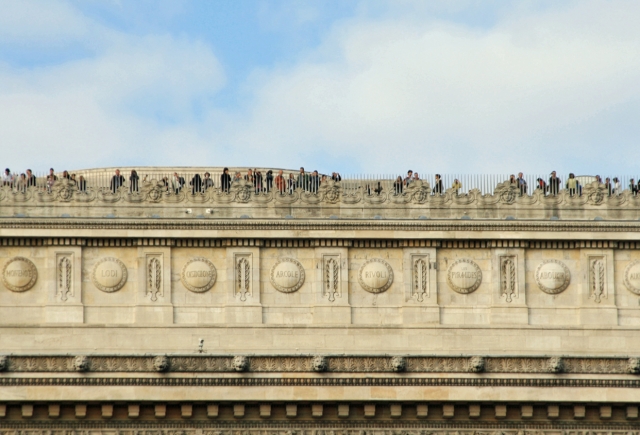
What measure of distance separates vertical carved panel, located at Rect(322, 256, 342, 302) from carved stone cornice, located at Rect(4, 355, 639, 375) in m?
5.74

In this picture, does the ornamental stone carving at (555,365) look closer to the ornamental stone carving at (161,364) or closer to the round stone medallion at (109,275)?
the ornamental stone carving at (161,364)

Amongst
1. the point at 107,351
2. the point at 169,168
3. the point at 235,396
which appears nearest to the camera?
the point at 235,396

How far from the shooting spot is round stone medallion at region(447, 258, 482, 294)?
6975 centimetres

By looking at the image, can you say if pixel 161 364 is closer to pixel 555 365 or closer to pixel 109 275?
pixel 109 275

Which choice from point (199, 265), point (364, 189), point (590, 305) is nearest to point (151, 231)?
point (199, 265)

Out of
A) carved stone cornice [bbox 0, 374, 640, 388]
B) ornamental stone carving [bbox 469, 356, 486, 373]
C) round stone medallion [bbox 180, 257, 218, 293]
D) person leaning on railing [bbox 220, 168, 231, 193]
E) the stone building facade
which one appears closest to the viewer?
carved stone cornice [bbox 0, 374, 640, 388]

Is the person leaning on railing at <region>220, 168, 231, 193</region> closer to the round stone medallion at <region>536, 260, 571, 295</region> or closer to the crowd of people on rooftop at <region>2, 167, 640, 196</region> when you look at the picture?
the crowd of people on rooftop at <region>2, 167, 640, 196</region>

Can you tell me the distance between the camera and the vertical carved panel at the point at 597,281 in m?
70.0

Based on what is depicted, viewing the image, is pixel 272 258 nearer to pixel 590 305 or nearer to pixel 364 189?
pixel 364 189

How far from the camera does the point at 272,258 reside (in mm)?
69938

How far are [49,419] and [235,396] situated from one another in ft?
17.0

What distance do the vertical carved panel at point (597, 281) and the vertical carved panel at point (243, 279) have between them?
10.4 m

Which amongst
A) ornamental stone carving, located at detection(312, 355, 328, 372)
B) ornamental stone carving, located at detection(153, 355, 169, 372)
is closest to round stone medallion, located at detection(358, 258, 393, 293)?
ornamental stone carving, located at detection(312, 355, 328, 372)

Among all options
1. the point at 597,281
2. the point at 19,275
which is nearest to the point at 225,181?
the point at 19,275
